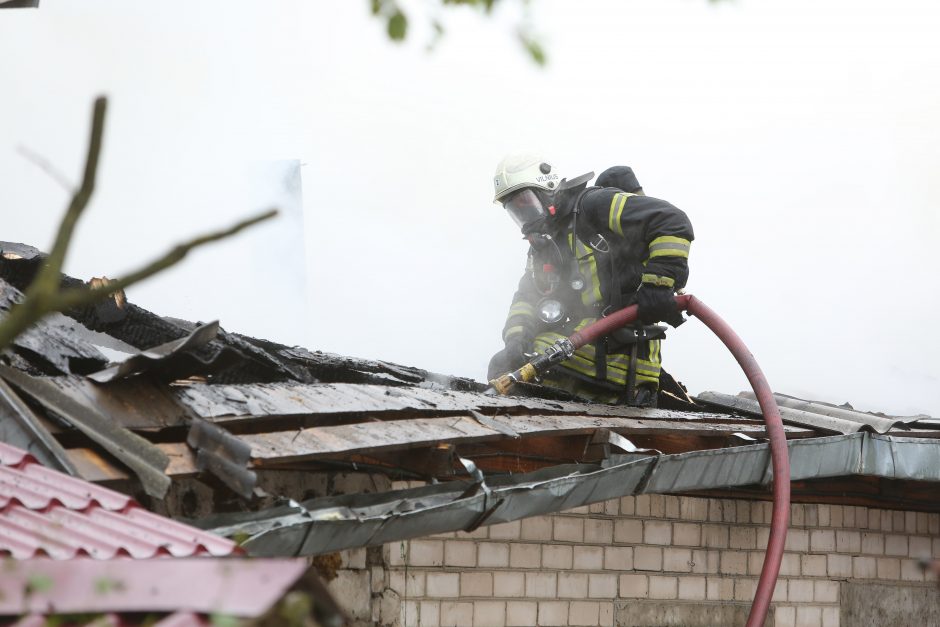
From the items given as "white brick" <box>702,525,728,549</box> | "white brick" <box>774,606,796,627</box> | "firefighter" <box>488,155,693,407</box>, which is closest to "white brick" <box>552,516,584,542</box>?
"white brick" <box>702,525,728,549</box>

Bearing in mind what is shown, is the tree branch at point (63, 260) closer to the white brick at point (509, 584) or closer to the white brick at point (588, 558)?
the white brick at point (509, 584)

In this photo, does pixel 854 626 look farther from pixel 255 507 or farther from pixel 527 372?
pixel 255 507

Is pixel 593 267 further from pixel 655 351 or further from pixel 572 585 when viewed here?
pixel 572 585

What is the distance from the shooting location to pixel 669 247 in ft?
20.8

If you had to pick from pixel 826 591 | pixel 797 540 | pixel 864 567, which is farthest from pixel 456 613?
pixel 864 567

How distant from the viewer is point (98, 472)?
343 centimetres

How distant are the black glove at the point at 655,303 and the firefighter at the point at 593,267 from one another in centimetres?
1

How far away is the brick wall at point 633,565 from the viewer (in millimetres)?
5297

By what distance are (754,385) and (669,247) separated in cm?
89

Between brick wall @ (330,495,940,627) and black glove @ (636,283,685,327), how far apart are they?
0.99 metres

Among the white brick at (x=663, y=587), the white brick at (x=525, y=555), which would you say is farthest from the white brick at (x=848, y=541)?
the white brick at (x=525, y=555)

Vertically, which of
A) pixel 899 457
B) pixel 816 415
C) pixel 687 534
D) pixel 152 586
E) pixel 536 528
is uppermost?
pixel 816 415

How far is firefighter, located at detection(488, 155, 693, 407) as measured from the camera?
6.44 m

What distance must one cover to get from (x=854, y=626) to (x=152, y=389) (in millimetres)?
4874
